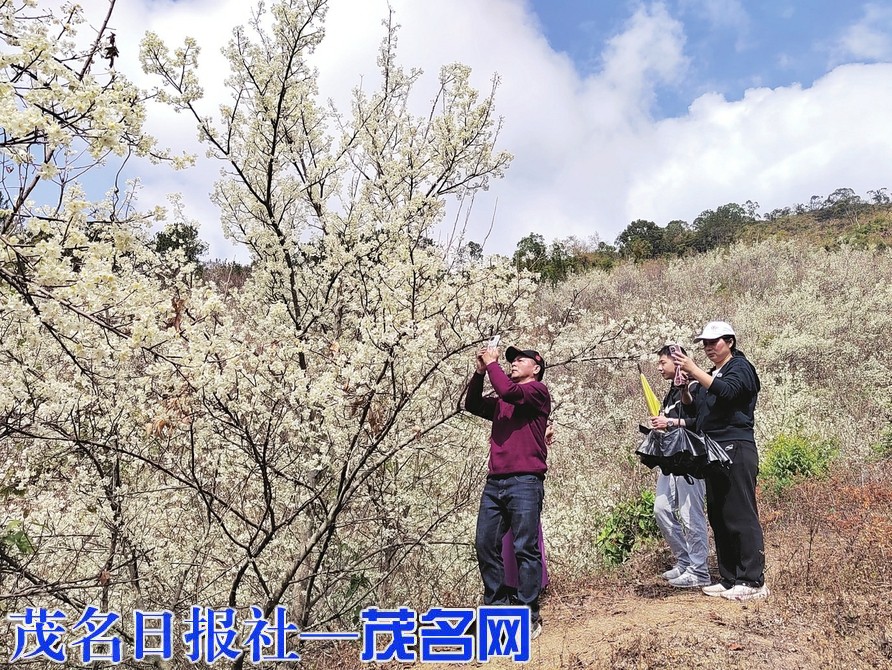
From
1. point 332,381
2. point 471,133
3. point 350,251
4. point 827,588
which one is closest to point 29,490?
point 332,381

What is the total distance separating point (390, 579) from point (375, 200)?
10.5ft

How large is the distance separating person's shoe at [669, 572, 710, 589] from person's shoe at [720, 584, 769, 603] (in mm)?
400

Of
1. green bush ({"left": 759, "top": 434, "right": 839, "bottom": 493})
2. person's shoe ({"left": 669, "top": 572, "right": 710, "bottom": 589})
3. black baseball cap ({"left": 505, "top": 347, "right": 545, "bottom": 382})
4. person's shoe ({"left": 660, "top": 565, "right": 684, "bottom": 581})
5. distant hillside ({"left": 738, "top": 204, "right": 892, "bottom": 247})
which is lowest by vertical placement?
person's shoe ({"left": 669, "top": 572, "right": 710, "bottom": 589})

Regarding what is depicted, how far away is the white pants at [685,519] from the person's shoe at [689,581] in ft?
0.08

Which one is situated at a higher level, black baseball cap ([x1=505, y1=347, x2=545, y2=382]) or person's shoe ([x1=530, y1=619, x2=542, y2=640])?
black baseball cap ([x1=505, y1=347, x2=545, y2=382])

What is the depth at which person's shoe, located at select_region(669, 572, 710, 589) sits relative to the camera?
4.45 metres

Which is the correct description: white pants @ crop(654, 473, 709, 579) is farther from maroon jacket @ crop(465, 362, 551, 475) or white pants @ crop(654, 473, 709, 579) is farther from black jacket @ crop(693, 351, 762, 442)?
maroon jacket @ crop(465, 362, 551, 475)

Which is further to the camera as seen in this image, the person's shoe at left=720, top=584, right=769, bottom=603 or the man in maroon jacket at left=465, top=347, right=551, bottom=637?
the person's shoe at left=720, top=584, right=769, bottom=603

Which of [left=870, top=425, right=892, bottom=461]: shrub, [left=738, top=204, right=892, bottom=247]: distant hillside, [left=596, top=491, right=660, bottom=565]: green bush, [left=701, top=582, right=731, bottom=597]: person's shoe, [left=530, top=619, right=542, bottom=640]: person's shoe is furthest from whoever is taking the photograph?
[left=738, top=204, right=892, bottom=247]: distant hillside

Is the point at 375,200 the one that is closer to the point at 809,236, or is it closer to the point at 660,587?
the point at 660,587

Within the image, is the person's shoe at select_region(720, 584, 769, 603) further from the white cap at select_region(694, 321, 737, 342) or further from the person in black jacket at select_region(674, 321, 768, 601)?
the white cap at select_region(694, 321, 737, 342)

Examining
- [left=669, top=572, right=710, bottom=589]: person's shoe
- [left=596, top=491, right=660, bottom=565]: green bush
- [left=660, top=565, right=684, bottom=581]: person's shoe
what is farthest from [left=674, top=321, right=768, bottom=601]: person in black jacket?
[left=596, top=491, right=660, bottom=565]: green bush

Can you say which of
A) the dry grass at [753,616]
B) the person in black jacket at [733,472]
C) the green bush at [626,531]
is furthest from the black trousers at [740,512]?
the green bush at [626,531]

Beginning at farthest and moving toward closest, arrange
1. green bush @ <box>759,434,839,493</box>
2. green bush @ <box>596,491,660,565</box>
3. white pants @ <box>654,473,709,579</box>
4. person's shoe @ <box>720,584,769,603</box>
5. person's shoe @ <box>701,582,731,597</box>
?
green bush @ <box>759,434,839,493</box> → green bush @ <box>596,491,660,565</box> → white pants @ <box>654,473,709,579</box> → person's shoe @ <box>701,582,731,597</box> → person's shoe @ <box>720,584,769,603</box>
